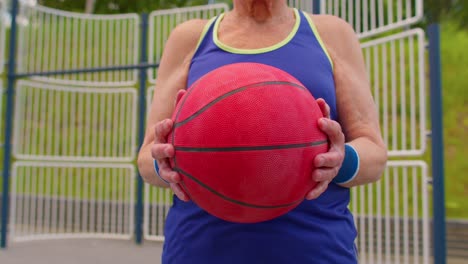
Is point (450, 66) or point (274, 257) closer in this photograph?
point (274, 257)

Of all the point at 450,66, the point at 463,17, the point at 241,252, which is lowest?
the point at 241,252

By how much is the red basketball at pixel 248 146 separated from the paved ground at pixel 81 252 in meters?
3.58

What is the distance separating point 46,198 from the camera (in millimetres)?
5164

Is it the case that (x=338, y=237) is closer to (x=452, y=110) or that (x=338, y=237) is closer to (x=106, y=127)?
(x=106, y=127)

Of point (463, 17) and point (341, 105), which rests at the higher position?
point (463, 17)

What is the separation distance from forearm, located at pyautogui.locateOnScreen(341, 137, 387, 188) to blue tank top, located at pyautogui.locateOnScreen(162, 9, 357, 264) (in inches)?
2.9

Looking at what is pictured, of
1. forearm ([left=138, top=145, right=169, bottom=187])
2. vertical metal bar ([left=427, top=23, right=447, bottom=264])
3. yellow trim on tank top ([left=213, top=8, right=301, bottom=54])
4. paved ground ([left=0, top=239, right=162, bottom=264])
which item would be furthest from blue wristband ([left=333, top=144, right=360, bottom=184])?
paved ground ([left=0, top=239, right=162, bottom=264])

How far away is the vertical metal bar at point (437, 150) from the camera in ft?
10.5

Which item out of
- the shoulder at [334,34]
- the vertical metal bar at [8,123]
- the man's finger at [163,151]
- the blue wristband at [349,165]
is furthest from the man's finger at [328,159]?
the vertical metal bar at [8,123]

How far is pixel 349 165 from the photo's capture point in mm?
1052

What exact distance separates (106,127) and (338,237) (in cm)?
446

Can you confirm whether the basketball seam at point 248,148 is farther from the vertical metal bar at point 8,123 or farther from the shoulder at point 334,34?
the vertical metal bar at point 8,123

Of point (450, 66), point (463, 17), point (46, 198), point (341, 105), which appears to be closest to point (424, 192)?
point (341, 105)

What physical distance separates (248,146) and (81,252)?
433 centimetres
